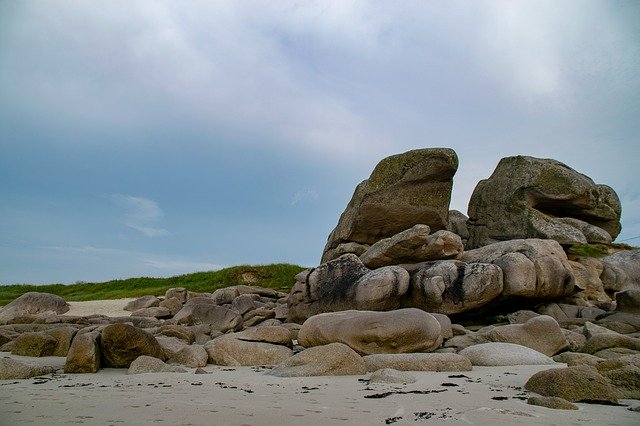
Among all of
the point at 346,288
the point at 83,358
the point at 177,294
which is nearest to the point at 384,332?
the point at 83,358

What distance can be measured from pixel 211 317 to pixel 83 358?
1025 centimetres

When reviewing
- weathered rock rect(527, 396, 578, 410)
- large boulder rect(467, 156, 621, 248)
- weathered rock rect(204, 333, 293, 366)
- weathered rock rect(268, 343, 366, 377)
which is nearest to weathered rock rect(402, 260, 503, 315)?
large boulder rect(467, 156, 621, 248)

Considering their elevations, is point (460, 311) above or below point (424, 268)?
below

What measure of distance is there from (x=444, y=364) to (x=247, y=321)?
38.1 feet

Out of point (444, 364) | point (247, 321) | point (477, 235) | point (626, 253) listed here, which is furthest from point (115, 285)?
point (444, 364)

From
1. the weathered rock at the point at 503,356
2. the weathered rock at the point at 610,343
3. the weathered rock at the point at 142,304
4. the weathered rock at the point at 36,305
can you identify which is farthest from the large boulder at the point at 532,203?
the weathered rock at the point at 36,305

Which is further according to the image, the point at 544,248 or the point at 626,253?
the point at 626,253

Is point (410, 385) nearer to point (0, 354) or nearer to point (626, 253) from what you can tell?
point (0, 354)

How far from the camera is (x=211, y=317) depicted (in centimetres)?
1841

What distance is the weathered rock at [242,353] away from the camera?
31.3 ft

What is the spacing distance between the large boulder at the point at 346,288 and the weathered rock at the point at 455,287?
529 mm

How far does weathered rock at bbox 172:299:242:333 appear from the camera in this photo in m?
17.6

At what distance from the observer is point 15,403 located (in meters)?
4.84

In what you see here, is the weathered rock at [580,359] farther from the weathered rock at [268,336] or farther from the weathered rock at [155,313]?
the weathered rock at [155,313]
